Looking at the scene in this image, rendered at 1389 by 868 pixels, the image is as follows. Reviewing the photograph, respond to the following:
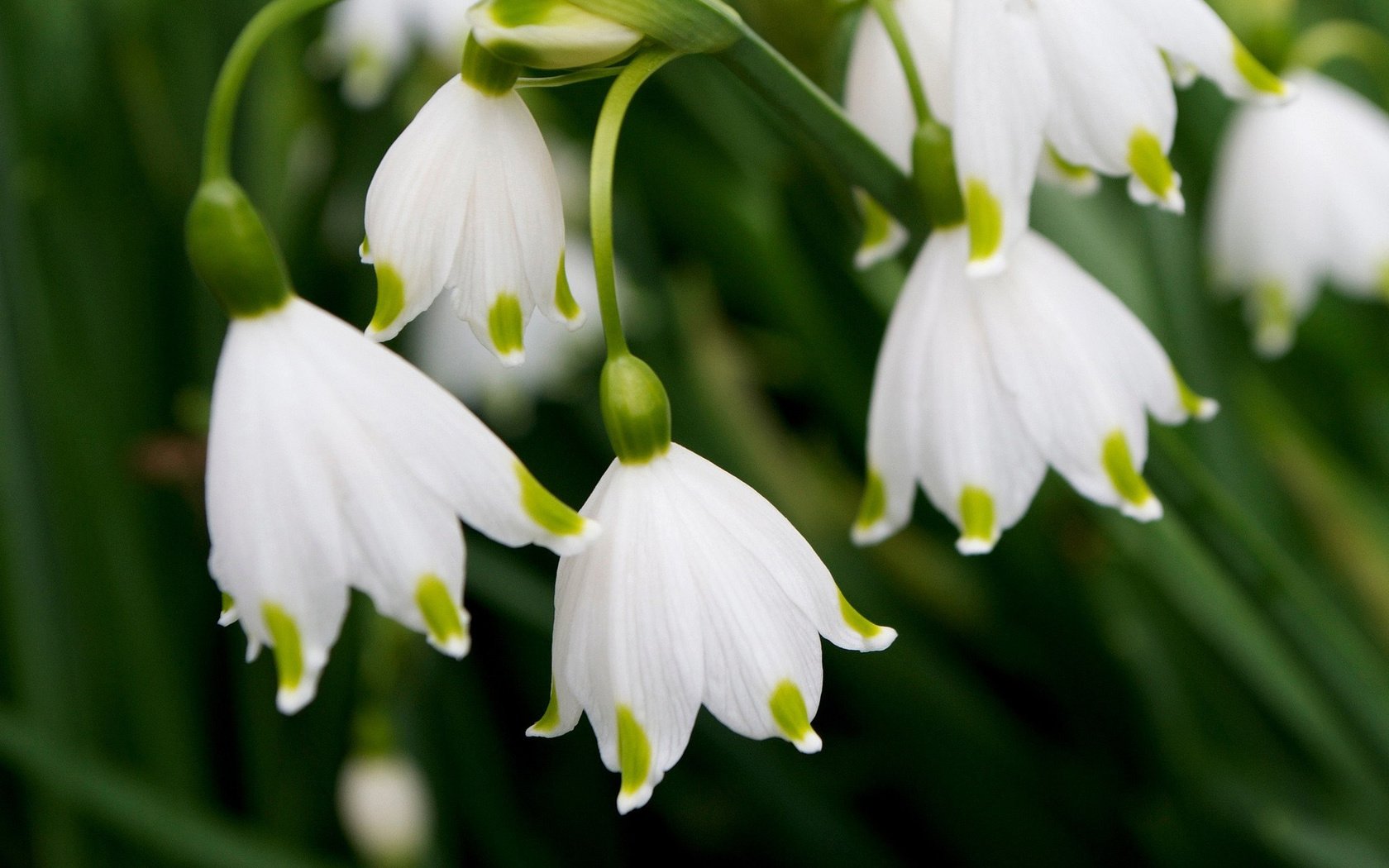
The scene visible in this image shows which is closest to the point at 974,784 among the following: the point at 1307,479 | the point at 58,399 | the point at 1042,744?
the point at 1042,744

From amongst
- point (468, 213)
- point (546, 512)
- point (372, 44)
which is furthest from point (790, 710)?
point (372, 44)

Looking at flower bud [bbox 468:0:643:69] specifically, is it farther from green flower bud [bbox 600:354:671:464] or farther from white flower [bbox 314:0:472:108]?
white flower [bbox 314:0:472:108]

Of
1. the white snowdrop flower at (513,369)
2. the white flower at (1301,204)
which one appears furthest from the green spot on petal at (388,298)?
the white snowdrop flower at (513,369)

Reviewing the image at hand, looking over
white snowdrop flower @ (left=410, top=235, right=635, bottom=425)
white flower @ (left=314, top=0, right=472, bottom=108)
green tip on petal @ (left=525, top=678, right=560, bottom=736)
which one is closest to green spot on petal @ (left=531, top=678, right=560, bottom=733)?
green tip on petal @ (left=525, top=678, right=560, bottom=736)

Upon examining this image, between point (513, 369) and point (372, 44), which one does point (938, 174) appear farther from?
point (513, 369)

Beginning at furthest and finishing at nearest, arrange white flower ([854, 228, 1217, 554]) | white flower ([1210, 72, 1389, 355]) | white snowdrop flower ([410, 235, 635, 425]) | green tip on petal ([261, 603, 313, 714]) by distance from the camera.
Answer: white snowdrop flower ([410, 235, 635, 425])
white flower ([1210, 72, 1389, 355])
white flower ([854, 228, 1217, 554])
green tip on petal ([261, 603, 313, 714])

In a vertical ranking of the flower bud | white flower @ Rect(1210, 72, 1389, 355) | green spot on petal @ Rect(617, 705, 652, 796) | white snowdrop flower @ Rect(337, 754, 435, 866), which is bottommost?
white snowdrop flower @ Rect(337, 754, 435, 866)

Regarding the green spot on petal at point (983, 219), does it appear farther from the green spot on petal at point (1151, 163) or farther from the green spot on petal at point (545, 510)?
the green spot on petal at point (545, 510)
